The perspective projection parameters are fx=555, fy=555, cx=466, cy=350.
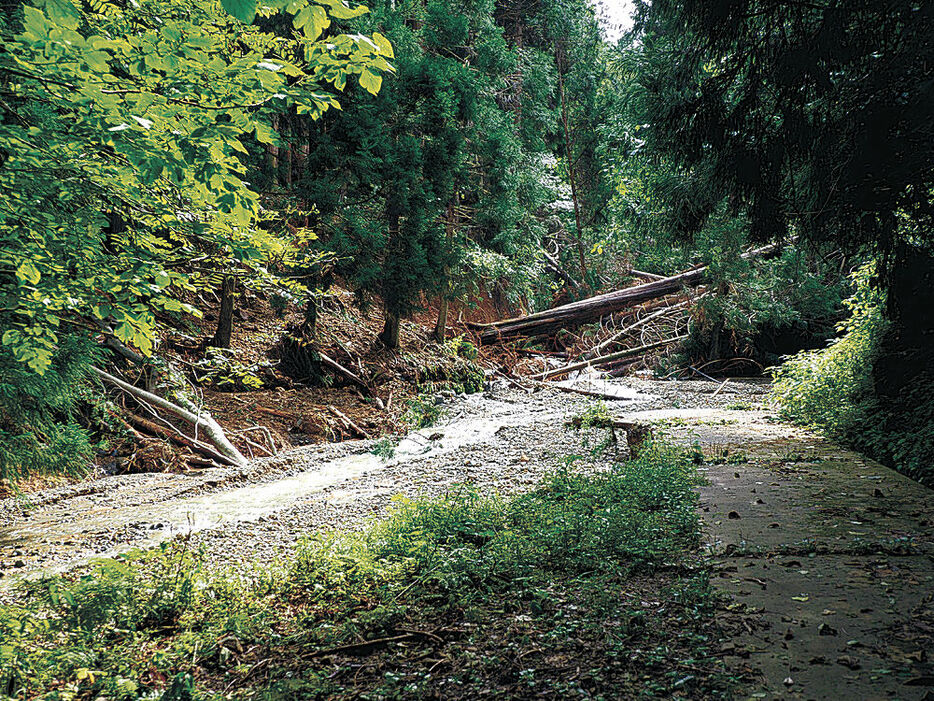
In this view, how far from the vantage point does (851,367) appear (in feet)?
23.1

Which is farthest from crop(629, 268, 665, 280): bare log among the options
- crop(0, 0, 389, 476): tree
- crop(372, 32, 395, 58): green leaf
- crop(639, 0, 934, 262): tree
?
crop(372, 32, 395, 58): green leaf

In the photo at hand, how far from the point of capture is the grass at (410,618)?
249cm

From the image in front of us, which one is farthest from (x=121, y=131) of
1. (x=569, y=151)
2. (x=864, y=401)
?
(x=569, y=151)

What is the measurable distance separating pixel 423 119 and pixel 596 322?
9.41 m

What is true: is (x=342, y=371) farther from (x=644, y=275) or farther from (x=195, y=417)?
(x=644, y=275)

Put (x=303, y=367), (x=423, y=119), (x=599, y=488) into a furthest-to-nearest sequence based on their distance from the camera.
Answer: (x=423, y=119) → (x=303, y=367) → (x=599, y=488)

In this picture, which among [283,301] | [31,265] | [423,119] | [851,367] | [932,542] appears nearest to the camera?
[31,265]

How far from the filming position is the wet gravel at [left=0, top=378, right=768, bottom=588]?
524 centimetres

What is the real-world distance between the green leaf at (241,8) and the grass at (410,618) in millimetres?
2636

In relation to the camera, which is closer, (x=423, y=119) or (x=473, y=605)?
(x=473, y=605)

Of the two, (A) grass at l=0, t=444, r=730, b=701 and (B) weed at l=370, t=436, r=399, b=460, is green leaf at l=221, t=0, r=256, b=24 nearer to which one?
(A) grass at l=0, t=444, r=730, b=701

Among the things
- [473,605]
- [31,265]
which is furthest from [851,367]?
[31,265]

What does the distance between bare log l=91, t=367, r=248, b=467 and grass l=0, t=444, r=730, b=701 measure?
162 inches

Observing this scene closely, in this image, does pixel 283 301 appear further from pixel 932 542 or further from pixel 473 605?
pixel 932 542
